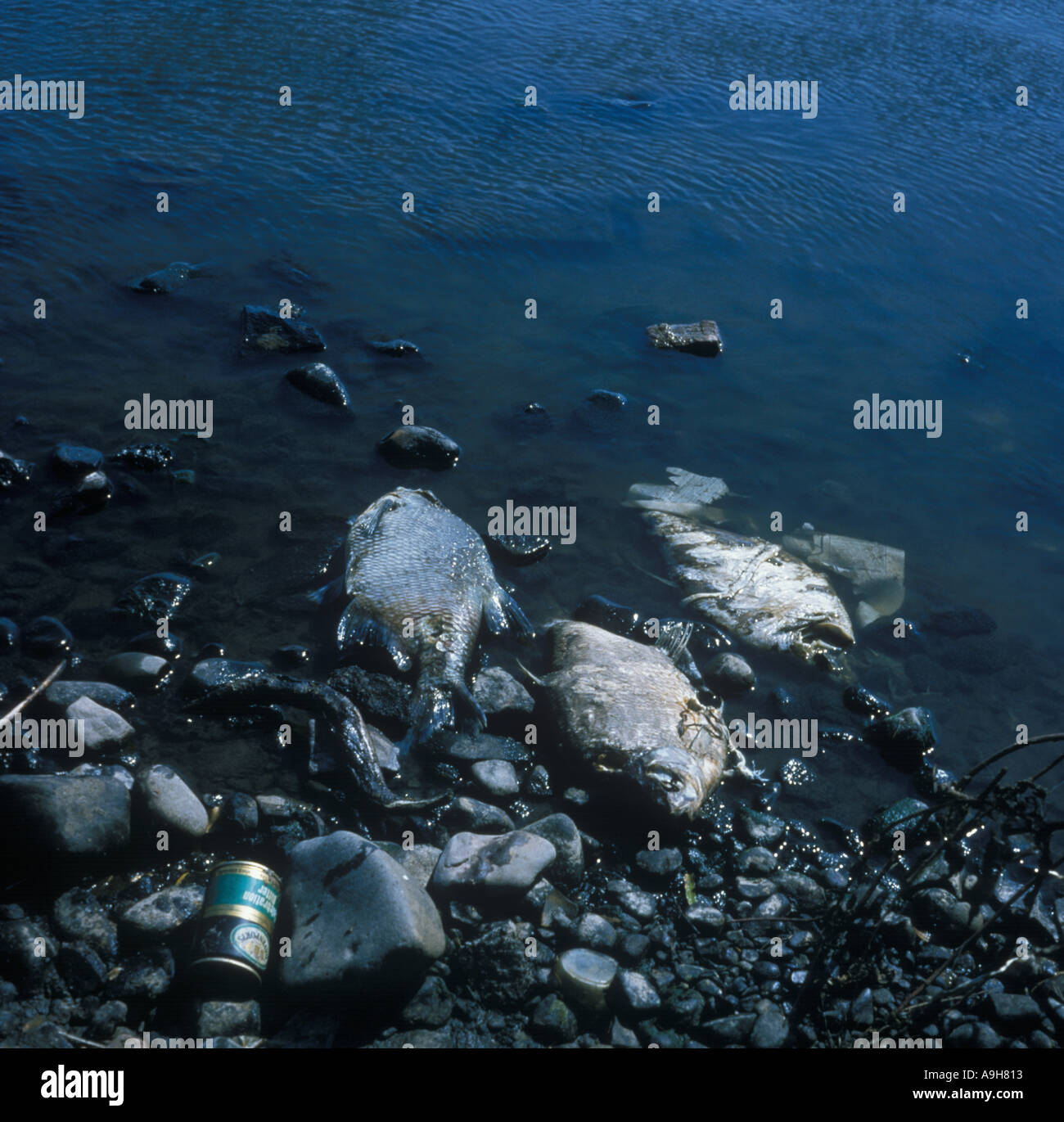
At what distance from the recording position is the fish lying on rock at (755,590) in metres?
6.87

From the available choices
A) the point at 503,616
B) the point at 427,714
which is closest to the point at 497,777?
the point at 427,714

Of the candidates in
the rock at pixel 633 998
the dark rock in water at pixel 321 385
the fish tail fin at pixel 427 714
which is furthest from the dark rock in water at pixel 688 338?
the rock at pixel 633 998

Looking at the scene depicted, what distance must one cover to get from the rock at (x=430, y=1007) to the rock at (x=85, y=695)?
2.56 meters

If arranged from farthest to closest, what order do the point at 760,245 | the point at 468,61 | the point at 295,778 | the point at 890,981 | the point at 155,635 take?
the point at 468,61
the point at 760,245
the point at 155,635
the point at 295,778
the point at 890,981

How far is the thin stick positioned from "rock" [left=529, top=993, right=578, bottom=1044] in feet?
10.6

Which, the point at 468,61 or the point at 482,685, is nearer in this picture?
the point at 482,685

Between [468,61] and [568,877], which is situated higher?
[468,61]

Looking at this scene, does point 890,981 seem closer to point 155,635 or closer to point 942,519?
point 155,635

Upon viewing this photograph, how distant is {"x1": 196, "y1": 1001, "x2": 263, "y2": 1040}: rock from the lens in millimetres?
3873

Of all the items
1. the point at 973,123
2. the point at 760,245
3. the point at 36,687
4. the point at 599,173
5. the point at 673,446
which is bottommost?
the point at 36,687

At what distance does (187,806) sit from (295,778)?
2.16 ft

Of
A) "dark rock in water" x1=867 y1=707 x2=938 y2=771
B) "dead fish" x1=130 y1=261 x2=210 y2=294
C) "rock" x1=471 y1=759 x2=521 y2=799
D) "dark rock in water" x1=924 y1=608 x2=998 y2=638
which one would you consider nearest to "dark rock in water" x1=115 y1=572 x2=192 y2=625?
"rock" x1=471 y1=759 x2=521 y2=799

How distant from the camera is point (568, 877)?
4832mm

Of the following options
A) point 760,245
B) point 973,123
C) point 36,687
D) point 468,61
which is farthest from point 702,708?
point 973,123
